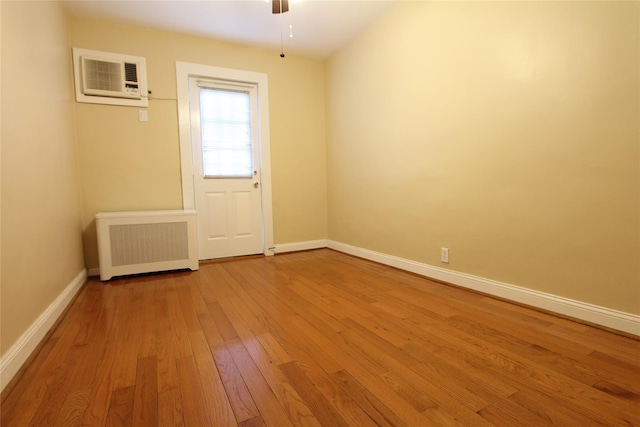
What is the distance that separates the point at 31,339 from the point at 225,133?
101 inches

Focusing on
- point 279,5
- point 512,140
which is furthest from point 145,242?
point 512,140

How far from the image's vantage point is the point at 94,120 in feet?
9.61

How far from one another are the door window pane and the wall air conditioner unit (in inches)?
24.3

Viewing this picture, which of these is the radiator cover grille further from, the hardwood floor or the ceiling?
the ceiling

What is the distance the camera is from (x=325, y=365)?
1.34 meters

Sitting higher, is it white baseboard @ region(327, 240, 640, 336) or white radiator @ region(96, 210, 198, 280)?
white radiator @ region(96, 210, 198, 280)

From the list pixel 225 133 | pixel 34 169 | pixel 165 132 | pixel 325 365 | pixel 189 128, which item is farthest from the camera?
pixel 225 133

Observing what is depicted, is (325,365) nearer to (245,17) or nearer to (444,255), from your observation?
(444,255)

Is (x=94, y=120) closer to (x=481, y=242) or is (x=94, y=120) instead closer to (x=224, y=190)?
(x=224, y=190)

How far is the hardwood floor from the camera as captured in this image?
1050mm

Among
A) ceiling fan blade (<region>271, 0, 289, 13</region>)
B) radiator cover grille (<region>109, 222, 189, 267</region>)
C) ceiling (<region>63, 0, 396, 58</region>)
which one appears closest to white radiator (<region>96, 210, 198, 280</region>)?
radiator cover grille (<region>109, 222, 189, 267</region>)

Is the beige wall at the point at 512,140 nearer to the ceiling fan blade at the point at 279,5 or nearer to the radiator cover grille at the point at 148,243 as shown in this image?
the ceiling fan blade at the point at 279,5

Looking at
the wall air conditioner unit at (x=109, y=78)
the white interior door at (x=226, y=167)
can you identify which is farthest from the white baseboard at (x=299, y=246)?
the wall air conditioner unit at (x=109, y=78)

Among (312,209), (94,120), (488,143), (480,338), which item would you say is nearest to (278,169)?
(312,209)
